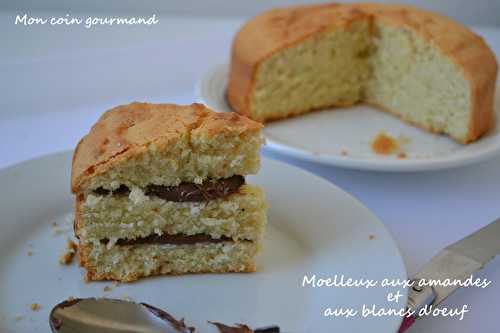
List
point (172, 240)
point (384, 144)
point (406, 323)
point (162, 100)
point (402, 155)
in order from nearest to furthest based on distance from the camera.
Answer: point (406, 323)
point (172, 240)
point (402, 155)
point (384, 144)
point (162, 100)

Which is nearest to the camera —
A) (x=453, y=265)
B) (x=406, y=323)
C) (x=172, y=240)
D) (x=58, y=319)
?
(x=58, y=319)

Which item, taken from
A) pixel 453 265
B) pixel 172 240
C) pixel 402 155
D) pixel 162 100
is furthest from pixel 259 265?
pixel 162 100

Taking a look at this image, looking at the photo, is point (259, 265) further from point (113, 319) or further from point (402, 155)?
point (402, 155)

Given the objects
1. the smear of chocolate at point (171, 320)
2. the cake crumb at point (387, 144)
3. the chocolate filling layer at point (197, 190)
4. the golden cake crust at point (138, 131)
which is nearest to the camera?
the smear of chocolate at point (171, 320)

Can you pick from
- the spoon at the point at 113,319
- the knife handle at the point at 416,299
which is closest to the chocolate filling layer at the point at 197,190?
the spoon at the point at 113,319

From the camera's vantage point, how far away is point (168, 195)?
243 centimetres

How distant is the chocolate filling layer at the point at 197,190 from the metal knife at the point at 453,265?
0.81 metres

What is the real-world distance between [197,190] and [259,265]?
42 cm

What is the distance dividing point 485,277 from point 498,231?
22 cm

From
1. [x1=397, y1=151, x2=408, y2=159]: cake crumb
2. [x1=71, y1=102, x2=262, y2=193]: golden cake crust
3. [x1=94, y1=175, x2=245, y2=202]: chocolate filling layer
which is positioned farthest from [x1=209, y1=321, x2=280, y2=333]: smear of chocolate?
[x1=397, y1=151, x2=408, y2=159]: cake crumb

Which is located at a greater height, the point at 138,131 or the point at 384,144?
the point at 138,131

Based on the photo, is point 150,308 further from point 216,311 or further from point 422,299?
point 422,299

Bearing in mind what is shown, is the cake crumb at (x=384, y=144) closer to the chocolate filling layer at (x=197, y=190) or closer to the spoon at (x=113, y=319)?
the chocolate filling layer at (x=197, y=190)

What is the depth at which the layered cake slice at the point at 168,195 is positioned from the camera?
2332 mm
